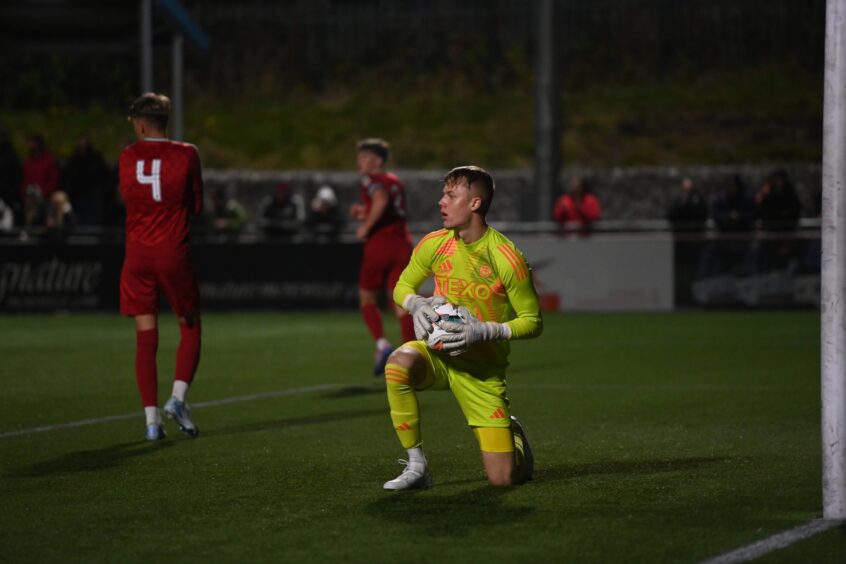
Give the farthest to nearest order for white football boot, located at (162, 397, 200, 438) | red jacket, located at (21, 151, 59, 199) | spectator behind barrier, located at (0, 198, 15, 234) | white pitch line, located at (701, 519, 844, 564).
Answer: red jacket, located at (21, 151, 59, 199) < spectator behind barrier, located at (0, 198, 15, 234) < white football boot, located at (162, 397, 200, 438) < white pitch line, located at (701, 519, 844, 564)

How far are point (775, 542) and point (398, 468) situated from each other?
249 centimetres

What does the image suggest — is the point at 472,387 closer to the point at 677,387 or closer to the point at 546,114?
the point at 677,387

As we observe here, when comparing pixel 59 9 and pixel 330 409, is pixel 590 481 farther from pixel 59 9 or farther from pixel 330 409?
pixel 59 9

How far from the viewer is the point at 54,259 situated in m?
21.3

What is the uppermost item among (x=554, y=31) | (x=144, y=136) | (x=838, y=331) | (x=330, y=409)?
(x=554, y=31)

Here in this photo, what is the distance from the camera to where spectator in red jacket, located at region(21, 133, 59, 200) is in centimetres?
2277

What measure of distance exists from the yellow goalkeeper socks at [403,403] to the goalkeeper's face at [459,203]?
761mm

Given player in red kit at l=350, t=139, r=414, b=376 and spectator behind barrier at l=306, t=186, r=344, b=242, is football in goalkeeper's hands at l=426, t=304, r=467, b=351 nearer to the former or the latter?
player in red kit at l=350, t=139, r=414, b=376

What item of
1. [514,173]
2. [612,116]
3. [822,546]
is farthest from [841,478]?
[612,116]

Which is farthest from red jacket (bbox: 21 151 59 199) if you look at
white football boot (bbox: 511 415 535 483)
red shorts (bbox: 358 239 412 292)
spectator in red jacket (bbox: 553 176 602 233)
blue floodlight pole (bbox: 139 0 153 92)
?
white football boot (bbox: 511 415 535 483)

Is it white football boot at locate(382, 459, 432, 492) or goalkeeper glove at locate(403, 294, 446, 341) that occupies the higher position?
goalkeeper glove at locate(403, 294, 446, 341)

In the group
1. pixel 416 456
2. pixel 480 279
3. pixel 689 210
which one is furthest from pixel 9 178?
pixel 416 456

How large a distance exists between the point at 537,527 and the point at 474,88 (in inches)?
1227

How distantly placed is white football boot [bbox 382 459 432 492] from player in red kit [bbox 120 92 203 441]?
2.39 metres
